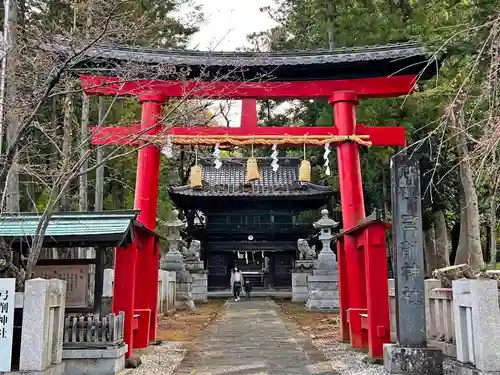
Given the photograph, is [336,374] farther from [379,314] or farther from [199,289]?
[199,289]

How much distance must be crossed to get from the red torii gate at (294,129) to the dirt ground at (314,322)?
1.39 m

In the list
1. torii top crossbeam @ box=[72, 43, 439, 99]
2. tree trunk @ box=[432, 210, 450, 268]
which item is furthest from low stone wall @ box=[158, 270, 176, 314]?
tree trunk @ box=[432, 210, 450, 268]

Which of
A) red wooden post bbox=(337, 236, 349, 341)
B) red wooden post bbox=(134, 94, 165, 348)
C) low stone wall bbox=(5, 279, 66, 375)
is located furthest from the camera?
red wooden post bbox=(337, 236, 349, 341)

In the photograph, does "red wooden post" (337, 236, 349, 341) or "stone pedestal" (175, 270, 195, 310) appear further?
"stone pedestal" (175, 270, 195, 310)

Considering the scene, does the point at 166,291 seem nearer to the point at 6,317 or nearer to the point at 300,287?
the point at 300,287

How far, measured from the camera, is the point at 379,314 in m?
8.32

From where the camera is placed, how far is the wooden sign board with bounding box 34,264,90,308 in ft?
25.5

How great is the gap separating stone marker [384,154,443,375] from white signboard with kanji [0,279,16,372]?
503 cm

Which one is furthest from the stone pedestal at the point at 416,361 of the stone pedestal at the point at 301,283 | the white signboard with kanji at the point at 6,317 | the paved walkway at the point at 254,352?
the stone pedestal at the point at 301,283

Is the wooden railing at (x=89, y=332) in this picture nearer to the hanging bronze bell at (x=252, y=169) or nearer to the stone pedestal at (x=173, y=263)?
the hanging bronze bell at (x=252, y=169)

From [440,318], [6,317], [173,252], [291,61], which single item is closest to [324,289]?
[173,252]

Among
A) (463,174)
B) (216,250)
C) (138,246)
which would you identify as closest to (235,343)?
(138,246)

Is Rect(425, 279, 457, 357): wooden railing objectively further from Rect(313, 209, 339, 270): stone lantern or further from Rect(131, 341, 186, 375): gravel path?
Rect(313, 209, 339, 270): stone lantern

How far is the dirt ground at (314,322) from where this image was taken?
40.0 ft
